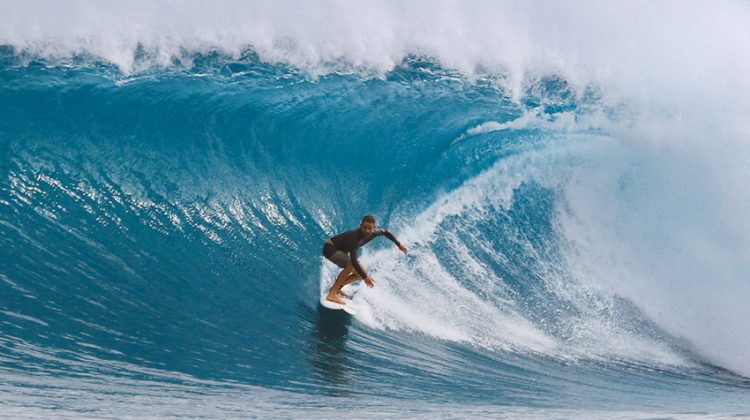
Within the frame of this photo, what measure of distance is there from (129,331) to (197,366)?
87cm

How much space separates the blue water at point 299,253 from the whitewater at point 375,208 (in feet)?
0.12

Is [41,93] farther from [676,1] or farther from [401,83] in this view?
[676,1]

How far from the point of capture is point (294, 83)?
1232 centimetres

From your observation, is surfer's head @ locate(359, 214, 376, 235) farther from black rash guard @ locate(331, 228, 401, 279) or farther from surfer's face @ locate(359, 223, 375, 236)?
black rash guard @ locate(331, 228, 401, 279)

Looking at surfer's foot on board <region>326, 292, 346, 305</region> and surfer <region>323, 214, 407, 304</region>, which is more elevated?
surfer <region>323, 214, 407, 304</region>

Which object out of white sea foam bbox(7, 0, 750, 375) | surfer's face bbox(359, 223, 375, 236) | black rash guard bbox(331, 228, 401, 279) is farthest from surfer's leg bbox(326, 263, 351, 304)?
white sea foam bbox(7, 0, 750, 375)

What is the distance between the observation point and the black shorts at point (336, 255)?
25.1ft

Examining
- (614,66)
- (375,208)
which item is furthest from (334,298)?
(614,66)

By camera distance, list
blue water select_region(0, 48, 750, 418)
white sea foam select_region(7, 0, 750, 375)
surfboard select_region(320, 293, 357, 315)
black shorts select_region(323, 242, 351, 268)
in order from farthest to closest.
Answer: white sea foam select_region(7, 0, 750, 375)
surfboard select_region(320, 293, 357, 315)
black shorts select_region(323, 242, 351, 268)
blue water select_region(0, 48, 750, 418)

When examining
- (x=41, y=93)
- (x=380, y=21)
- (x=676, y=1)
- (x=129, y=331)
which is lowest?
(x=129, y=331)

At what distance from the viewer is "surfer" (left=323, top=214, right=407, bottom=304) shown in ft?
24.0

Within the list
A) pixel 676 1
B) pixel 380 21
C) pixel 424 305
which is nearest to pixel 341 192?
pixel 424 305

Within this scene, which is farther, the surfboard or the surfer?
the surfboard

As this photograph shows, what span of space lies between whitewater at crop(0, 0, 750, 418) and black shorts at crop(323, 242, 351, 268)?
1.88 feet
